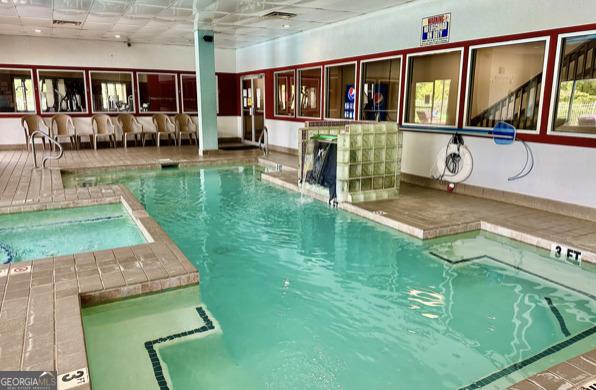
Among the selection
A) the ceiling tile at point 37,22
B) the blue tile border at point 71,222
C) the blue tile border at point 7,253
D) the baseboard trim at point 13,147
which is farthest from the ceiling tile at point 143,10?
the baseboard trim at point 13,147

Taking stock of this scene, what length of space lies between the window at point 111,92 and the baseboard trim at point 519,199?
8.84 m

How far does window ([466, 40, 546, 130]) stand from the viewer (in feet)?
18.9

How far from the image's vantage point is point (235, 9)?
25.2 feet

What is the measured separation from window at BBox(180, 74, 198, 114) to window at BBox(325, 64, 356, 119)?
524 cm

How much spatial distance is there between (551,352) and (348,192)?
3.38 meters

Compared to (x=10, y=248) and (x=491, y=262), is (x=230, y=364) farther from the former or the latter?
(x=10, y=248)

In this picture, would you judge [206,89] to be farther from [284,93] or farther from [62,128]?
[62,128]

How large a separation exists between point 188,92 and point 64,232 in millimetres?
8964

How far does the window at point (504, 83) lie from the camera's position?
18.9ft

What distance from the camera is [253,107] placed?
42.2ft

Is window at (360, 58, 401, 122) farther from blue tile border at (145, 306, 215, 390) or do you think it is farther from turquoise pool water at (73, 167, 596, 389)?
blue tile border at (145, 306, 215, 390)

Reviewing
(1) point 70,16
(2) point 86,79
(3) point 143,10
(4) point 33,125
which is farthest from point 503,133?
(4) point 33,125

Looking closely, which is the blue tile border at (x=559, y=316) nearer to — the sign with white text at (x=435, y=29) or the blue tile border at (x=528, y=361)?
the blue tile border at (x=528, y=361)

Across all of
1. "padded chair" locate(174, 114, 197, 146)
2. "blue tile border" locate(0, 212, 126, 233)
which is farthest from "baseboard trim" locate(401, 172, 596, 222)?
"padded chair" locate(174, 114, 197, 146)
